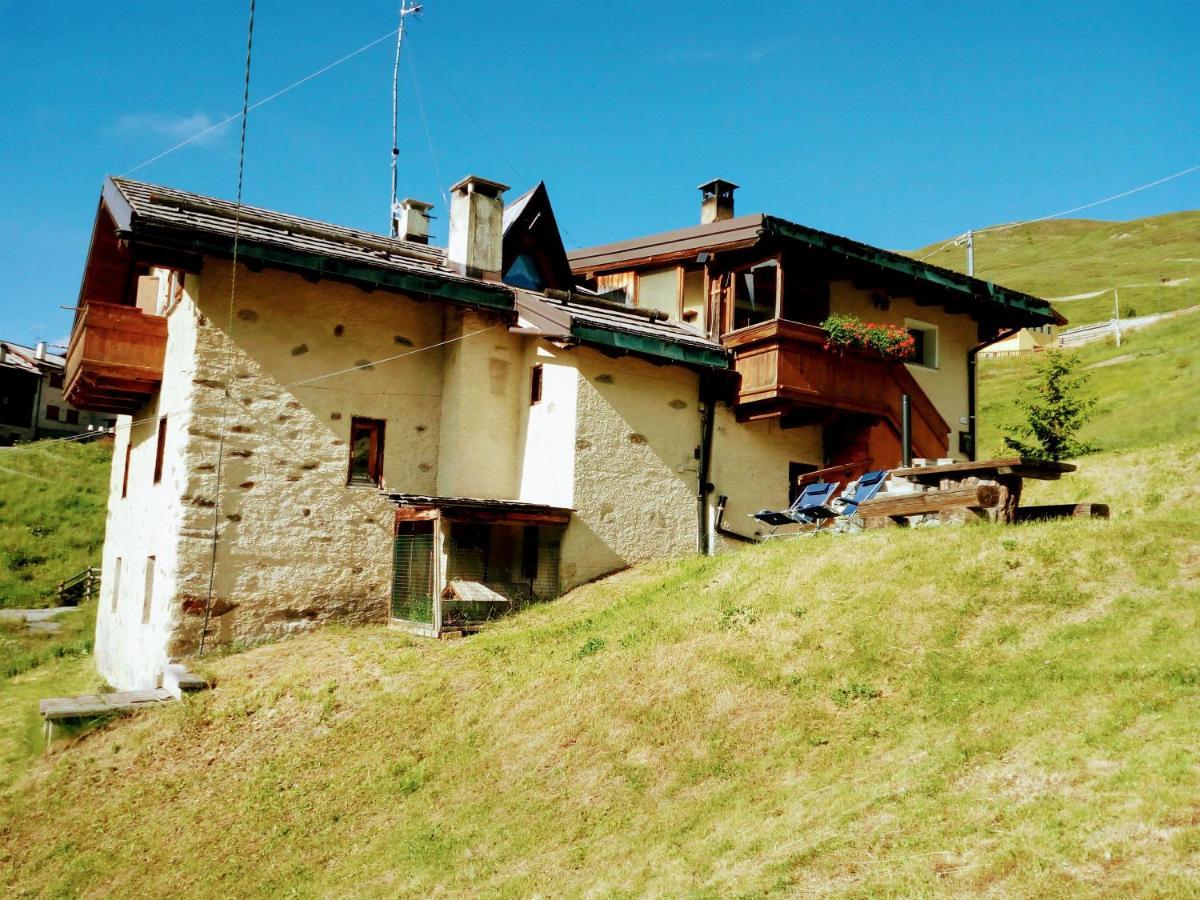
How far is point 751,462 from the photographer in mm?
17594

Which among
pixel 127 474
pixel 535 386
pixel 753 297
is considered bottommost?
pixel 127 474

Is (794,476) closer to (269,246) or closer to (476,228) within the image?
(476,228)

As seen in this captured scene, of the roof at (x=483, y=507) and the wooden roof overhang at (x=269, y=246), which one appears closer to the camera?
the wooden roof overhang at (x=269, y=246)

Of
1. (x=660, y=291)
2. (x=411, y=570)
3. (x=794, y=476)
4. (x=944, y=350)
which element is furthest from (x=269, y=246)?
(x=944, y=350)

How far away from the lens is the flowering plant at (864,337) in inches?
674

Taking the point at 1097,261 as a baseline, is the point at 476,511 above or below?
below

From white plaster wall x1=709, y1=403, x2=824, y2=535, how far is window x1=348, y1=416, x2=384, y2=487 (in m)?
5.69

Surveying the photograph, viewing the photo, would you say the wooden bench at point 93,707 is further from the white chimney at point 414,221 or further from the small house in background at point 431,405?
the white chimney at point 414,221

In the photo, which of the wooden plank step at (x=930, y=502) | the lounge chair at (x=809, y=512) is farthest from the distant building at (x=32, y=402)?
the wooden plank step at (x=930, y=502)

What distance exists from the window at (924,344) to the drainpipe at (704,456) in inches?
232

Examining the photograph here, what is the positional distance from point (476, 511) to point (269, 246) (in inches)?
192

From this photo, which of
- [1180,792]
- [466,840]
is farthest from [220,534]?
[1180,792]

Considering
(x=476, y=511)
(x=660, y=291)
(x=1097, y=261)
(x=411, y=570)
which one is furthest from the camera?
(x=1097, y=261)

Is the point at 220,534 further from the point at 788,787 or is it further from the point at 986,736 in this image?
the point at 986,736
